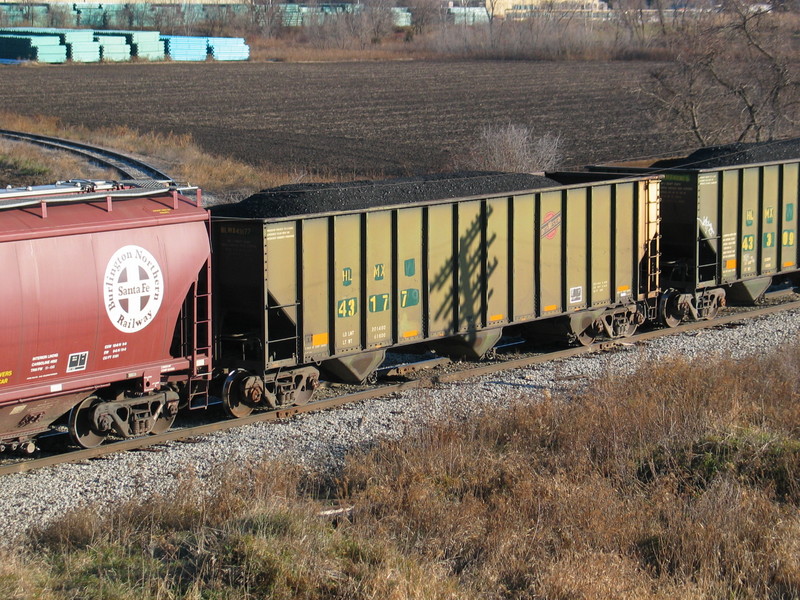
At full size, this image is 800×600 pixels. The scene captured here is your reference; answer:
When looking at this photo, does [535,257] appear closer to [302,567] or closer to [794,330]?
[794,330]

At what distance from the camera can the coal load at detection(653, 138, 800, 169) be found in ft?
64.4

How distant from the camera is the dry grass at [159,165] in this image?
31109 millimetres

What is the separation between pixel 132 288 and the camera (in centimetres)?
1153

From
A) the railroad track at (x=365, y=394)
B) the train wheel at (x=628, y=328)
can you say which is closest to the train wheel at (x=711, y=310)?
the railroad track at (x=365, y=394)

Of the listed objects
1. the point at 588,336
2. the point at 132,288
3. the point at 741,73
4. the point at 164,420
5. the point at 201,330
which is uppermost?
the point at 741,73

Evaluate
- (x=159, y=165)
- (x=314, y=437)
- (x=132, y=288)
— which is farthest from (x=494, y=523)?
(x=159, y=165)

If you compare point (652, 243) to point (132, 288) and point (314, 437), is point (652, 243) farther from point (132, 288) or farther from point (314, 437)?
point (132, 288)

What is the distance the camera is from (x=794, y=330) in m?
17.7

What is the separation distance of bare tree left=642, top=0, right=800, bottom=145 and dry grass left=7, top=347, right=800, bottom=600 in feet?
74.5

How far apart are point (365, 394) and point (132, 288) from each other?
3.88 metres

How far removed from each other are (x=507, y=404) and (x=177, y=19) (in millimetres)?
119061

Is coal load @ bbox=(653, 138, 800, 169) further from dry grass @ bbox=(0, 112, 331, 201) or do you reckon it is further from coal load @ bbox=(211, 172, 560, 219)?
dry grass @ bbox=(0, 112, 331, 201)

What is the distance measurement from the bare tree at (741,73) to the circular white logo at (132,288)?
79.5ft

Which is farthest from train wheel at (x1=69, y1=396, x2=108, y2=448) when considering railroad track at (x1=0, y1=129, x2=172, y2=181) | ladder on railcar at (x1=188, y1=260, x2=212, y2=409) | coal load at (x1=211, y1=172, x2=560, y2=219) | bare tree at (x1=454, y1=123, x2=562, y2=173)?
bare tree at (x1=454, y1=123, x2=562, y2=173)
